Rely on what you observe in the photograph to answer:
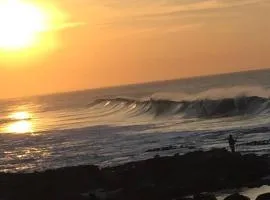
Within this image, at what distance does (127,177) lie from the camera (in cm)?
2217

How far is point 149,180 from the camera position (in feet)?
72.3

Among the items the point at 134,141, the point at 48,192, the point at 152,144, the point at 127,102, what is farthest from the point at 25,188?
the point at 127,102

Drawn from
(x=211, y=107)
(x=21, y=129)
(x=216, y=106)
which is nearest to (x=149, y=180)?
(x=216, y=106)

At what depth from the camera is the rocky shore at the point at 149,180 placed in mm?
20703

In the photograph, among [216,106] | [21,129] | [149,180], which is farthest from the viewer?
[21,129]

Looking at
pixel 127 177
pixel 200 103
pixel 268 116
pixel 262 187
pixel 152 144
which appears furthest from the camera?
pixel 200 103

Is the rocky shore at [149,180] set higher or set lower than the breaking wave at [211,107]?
lower

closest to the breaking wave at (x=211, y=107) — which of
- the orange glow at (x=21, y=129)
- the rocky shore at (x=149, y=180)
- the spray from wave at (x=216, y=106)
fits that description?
the spray from wave at (x=216, y=106)

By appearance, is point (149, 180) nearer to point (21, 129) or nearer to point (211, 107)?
point (211, 107)

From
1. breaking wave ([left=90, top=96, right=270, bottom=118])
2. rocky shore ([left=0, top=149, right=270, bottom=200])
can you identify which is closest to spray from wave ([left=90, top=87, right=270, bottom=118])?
breaking wave ([left=90, top=96, right=270, bottom=118])

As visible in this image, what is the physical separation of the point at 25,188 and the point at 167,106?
178 ft

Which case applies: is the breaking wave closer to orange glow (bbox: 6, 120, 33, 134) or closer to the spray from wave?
the spray from wave

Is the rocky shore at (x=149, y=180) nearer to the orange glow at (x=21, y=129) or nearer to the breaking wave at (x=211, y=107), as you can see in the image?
the breaking wave at (x=211, y=107)

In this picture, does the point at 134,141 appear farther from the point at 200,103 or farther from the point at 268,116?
the point at 200,103
